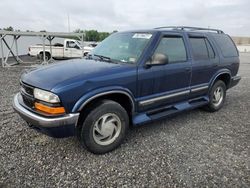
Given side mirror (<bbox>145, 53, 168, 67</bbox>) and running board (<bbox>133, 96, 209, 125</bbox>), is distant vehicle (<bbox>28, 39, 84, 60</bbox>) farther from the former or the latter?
side mirror (<bbox>145, 53, 168, 67</bbox>)

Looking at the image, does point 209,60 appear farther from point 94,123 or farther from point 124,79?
point 94,123

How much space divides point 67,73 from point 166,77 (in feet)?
5.62

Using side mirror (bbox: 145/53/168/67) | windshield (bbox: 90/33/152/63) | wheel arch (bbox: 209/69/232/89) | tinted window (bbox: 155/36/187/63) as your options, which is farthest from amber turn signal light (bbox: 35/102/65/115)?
wheel arch (bbox: 209/69/232/89)

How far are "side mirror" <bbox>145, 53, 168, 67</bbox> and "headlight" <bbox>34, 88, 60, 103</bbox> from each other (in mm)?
1552

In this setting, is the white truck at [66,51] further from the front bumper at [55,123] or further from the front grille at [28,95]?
the front bumper at [55,123]

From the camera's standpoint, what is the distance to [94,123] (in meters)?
3.16

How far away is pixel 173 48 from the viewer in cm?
415

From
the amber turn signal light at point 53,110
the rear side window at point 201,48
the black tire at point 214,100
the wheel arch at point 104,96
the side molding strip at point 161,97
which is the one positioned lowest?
the black tire at point 214,100

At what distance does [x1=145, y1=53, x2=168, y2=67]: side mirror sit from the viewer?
3.57m

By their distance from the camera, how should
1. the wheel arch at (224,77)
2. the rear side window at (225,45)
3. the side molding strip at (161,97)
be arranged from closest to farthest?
the side molding strip at (161,97) < the wheel arch at (224,77) < the rear side window at (225,45)

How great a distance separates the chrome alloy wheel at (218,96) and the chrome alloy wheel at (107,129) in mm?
2943

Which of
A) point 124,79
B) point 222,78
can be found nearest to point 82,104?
point 124,79

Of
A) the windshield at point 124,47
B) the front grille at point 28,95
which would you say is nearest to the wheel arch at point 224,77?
the windshield at point 124,47

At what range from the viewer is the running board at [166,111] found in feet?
12.1
